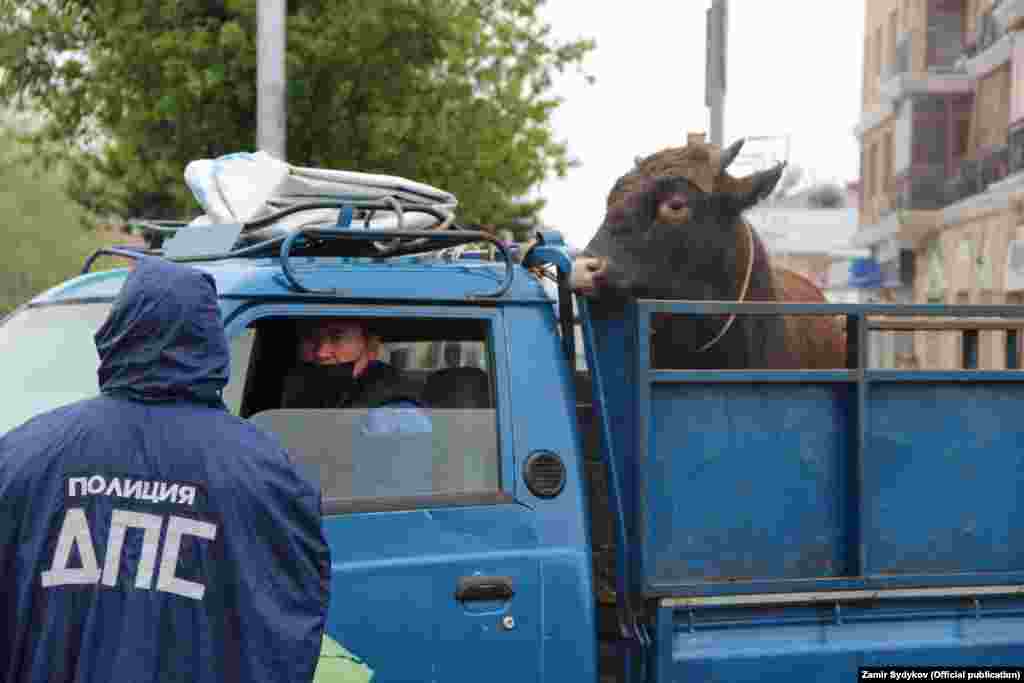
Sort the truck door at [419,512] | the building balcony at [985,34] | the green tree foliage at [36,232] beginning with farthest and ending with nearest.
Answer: the green tree foliage at [36,232]
the building balcony at [985,34]
the truck door at [419,512]

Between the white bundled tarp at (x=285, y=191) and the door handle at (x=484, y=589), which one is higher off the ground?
the white bundled tarp at (x=285, y=191)

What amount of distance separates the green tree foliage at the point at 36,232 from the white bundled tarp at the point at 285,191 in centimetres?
3185

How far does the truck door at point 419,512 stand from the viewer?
382 cm

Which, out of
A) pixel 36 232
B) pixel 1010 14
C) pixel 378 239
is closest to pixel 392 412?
pixel 378 239

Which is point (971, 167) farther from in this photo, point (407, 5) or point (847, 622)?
point (847, 622)

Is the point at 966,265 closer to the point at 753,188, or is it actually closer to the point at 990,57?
the point at 990,57

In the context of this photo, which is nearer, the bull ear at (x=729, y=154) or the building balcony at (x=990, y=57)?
the bull ear at (x=729, y=154)

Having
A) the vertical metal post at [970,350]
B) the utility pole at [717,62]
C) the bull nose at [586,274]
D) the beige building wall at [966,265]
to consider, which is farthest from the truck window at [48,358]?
the beige building wall at [966,265]

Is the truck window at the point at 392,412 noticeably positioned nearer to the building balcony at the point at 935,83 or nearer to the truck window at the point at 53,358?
the truck window at the point at 53,358

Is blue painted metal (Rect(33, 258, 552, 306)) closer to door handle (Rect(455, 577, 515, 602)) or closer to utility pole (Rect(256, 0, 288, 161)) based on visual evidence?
door handle (Rect(455, 577, 515, 602))

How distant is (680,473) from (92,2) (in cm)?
1239

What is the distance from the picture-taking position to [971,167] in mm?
34406

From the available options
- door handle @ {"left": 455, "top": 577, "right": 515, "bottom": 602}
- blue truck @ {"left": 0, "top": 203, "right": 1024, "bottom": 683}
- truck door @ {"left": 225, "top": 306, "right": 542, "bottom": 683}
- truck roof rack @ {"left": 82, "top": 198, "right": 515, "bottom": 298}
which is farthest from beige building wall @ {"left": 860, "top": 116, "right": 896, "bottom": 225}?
door handle @ {"left": 455, "top": 577, "right": 515, "bottom": 602}

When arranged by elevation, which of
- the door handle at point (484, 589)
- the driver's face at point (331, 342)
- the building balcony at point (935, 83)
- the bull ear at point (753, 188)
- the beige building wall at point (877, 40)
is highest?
the beige building wall at point (877, 40)
